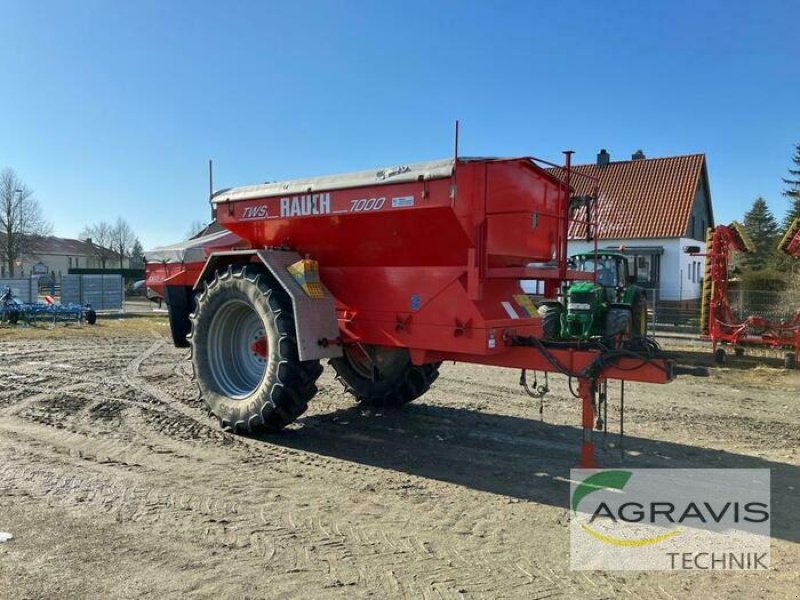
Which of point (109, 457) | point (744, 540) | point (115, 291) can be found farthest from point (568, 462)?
point (115, 291)

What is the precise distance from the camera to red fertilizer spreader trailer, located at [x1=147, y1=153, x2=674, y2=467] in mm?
5152

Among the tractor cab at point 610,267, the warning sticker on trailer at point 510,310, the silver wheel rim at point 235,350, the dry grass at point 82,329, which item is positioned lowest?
the dry grass at point 82,329

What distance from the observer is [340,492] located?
4781mm

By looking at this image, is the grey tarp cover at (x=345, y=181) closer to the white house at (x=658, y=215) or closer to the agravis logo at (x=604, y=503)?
the agravis logo at (x=604, y=503)

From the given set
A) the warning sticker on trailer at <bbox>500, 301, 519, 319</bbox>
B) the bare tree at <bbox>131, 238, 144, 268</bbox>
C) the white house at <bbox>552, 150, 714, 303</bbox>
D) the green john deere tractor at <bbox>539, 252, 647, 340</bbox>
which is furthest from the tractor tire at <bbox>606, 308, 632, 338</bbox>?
the bare tree at <bbox>131, 238, 144, 268</bbox>

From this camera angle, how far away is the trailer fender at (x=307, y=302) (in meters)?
5.74

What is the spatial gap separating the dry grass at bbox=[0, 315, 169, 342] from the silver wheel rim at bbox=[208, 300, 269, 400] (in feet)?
37.7

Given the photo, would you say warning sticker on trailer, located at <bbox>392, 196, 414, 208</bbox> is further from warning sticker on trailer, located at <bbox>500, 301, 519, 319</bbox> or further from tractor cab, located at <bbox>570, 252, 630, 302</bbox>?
tractor cab, located at <bbox>570, 252, 630, 302</bbox>

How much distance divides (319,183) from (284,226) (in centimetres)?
65

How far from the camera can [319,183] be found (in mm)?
5996

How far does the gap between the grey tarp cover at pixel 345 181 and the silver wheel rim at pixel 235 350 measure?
3.97 feet

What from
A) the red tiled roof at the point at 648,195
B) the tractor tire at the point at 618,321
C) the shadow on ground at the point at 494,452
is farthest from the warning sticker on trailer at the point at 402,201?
the red tiled roof at the point at 648,195

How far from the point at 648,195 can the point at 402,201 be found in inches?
978

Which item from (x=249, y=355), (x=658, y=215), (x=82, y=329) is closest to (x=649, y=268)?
(x=658, y=215)
